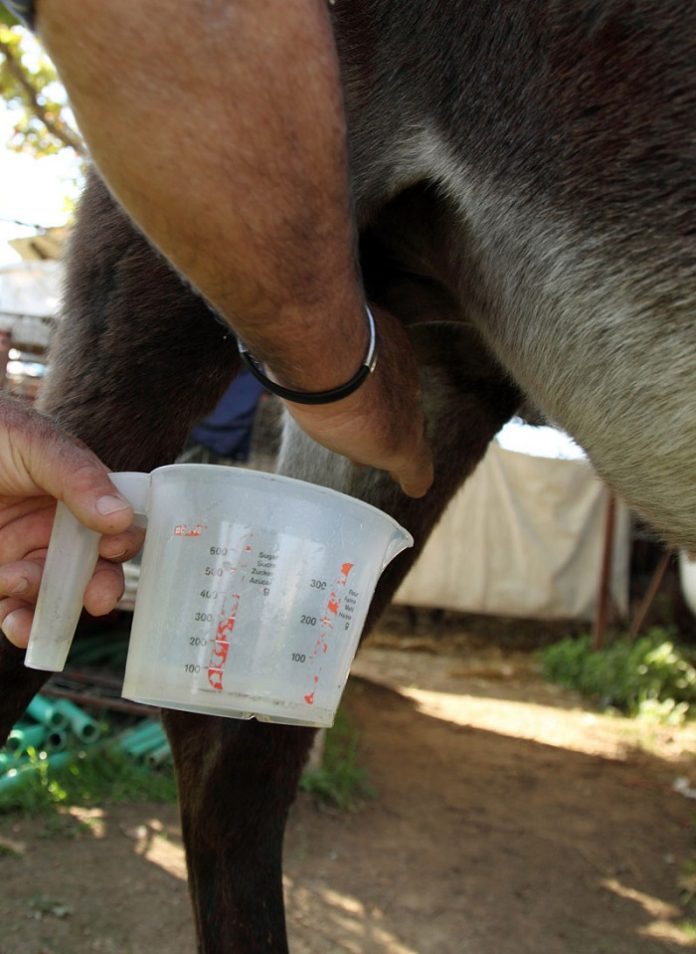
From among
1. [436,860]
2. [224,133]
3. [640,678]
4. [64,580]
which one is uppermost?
[224,133]

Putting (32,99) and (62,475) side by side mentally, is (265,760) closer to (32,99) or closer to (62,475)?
(62,475)

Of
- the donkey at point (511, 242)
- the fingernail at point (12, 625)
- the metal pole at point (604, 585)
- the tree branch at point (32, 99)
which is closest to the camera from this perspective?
the donkey at point (511, 242)

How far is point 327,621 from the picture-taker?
0.99m

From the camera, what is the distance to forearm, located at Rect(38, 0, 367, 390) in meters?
0.74

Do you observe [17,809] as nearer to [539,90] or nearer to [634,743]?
[539,90]

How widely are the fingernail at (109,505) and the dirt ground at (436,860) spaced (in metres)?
1.74

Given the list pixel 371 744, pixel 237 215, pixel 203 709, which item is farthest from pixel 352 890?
pixel 237 215

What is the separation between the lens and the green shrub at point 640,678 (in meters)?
5.41

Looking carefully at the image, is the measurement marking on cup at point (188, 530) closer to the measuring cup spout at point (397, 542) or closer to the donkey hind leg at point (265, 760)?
the measuring cup spout at point (397, 542)

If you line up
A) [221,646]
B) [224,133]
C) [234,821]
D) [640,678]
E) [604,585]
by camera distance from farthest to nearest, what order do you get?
[604,585] < [640,678] < [234,821] < [221,646] < [224,133]

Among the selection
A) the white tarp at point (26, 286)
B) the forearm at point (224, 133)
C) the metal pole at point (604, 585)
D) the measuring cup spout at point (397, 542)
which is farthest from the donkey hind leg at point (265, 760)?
the metal pole at point (604, 585)

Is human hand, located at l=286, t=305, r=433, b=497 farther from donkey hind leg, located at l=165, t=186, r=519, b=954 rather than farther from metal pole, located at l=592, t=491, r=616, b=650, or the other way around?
metal pole, located at l=592, t=491, r=616, b=650

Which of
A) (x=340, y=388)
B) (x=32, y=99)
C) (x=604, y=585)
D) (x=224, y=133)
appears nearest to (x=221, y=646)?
(x=340, y=388)

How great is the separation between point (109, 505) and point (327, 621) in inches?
10.5
